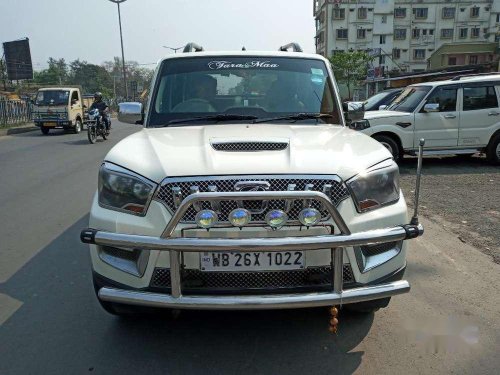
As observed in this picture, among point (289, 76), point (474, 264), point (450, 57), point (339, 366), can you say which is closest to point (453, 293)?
point (474, 264)

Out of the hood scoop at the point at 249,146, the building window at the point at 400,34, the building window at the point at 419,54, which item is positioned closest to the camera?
the hood scoop at the point at 249,146

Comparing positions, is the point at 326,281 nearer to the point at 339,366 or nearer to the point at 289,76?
the point at 339,366

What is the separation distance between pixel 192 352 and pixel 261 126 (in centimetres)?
178

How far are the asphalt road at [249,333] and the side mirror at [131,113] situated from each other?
4.90ft

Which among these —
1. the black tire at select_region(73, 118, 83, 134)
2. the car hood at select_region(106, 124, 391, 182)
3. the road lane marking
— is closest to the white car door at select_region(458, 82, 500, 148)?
the car hood at select_region(106, 124, 391, 182)

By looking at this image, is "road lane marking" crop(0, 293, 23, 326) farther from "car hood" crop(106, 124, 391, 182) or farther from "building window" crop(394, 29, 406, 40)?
"building window" crop(394, 29, 406, 40)

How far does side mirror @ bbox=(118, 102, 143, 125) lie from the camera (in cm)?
466

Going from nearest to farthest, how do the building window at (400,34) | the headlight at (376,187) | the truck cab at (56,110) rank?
the headlight at (376,187) < the truck cab at (56,110) < the building window at (400,34)

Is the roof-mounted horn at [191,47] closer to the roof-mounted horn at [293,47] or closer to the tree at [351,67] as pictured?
the roof-mounted horn at [293,47]

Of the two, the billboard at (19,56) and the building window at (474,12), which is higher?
the building window at (474,12)

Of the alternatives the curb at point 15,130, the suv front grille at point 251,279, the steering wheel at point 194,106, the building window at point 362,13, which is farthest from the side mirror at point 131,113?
the building window at point 362,13

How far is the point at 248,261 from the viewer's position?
8.23 feet

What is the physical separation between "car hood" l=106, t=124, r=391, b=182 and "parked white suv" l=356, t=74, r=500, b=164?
275 inches

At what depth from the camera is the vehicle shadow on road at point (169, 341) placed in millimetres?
2717
